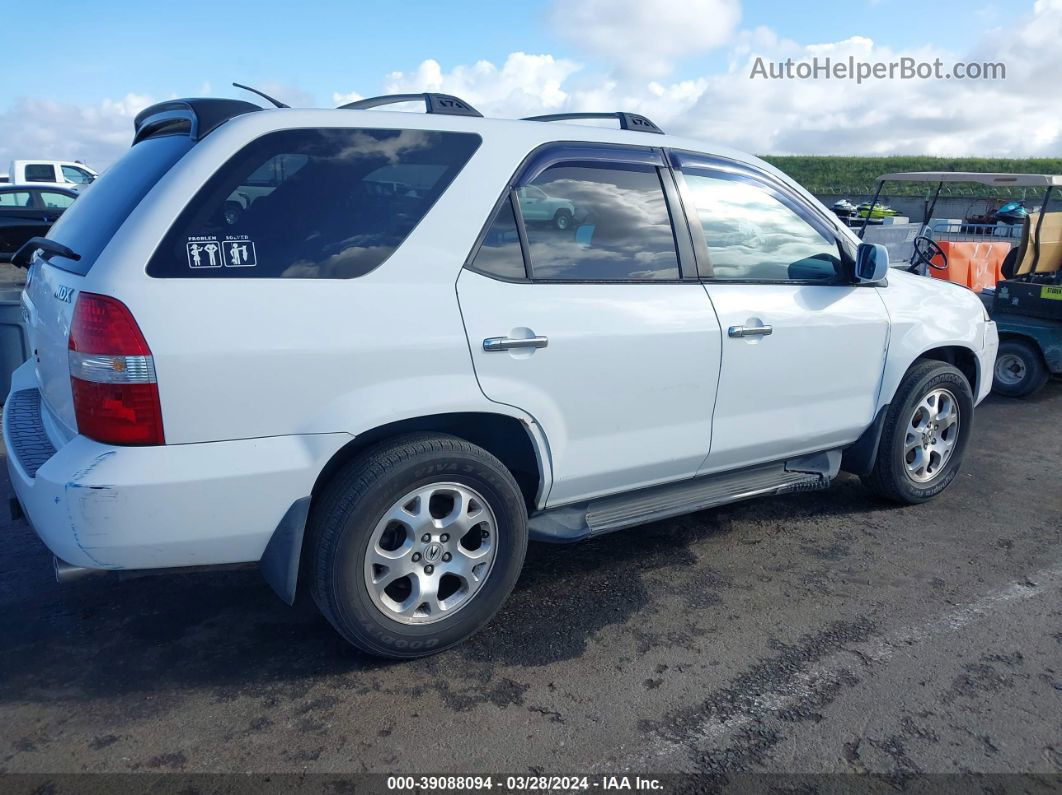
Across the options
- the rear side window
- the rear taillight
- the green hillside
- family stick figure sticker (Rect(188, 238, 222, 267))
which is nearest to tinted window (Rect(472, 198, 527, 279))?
the rear side window

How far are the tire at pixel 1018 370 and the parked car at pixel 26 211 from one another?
42.8ft

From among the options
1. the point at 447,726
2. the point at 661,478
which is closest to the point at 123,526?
the point at 447,726

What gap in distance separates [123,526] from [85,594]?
51.5 inches

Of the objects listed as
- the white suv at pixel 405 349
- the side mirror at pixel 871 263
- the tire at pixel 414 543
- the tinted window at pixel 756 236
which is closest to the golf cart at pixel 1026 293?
the side mirror at pixel 871 263

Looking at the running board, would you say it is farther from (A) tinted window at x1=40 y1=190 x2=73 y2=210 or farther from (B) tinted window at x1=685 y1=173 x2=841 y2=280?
(A) tinted window at x1=40 y1=190 x2=73 y2=210

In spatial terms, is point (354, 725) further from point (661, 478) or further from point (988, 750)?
point (988, 750)

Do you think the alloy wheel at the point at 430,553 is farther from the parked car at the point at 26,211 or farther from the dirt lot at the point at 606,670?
the parked car at the point at 26,211

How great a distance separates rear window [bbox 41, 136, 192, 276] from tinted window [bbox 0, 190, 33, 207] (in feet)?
42.8

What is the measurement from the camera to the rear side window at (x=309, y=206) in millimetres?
2582

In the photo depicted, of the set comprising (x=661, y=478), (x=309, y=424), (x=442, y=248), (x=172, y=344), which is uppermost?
(x=442, y=248)

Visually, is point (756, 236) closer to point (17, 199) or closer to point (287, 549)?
point (287, 549)

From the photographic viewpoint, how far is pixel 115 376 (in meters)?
2.45

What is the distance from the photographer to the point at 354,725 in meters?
2.68

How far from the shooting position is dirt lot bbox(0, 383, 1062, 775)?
2.56m
